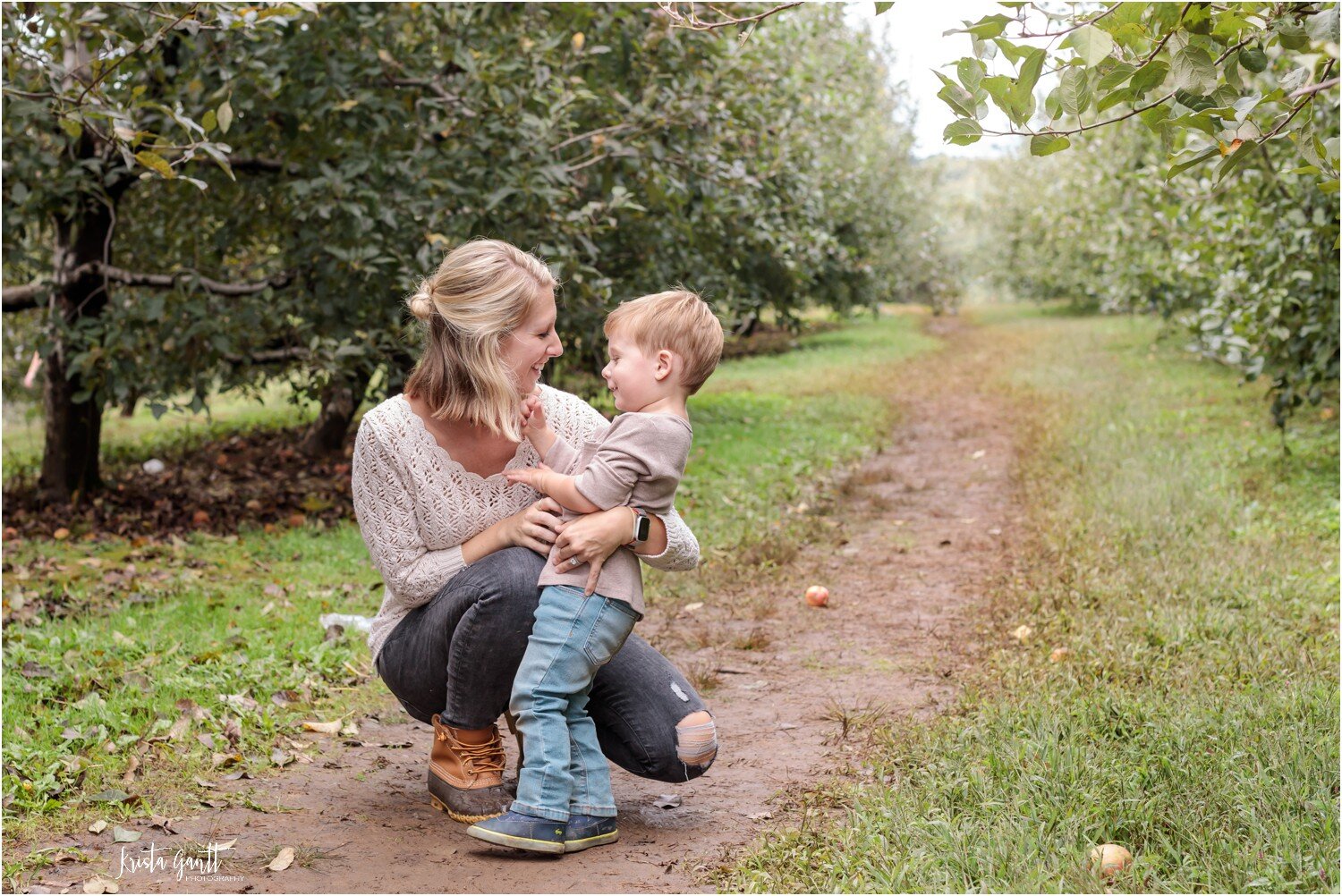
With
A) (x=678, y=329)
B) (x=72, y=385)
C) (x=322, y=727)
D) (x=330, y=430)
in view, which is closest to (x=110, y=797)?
(x=322, y=727)

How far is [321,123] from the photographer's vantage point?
25.7ft

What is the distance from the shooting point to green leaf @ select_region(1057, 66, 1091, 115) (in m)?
2.73

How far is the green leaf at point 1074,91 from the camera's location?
2.73m

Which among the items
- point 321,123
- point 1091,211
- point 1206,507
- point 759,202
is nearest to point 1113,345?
point 1091,211

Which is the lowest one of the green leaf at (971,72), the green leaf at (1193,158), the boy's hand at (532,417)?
the boy's hand at (532,417)

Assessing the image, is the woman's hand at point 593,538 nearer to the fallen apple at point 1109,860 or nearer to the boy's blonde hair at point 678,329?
the boy's blonde hair at point 678,329

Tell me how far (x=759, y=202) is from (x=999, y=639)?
7119 millimetres

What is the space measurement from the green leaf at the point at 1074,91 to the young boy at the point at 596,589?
1.09 metres

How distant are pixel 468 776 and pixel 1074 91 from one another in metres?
2.49

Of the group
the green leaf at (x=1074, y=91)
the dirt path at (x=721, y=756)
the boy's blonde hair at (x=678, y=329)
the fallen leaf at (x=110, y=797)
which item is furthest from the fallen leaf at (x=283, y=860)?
the green leaf at (x=1074, y=91)

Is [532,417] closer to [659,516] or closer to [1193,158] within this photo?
[659,516]

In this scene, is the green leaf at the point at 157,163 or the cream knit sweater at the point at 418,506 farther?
the green leaf at the point at 157,163

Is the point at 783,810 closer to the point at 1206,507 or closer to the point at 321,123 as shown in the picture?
the point at 1206,507

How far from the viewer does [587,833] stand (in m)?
3.22
